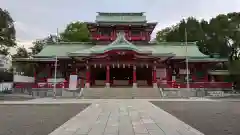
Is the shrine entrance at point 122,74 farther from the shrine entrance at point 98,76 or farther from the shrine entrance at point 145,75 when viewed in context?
the shrine entrance at point 98,76

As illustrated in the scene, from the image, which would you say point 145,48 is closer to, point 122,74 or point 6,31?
point 122,74

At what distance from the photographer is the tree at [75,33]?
5950 centimetres

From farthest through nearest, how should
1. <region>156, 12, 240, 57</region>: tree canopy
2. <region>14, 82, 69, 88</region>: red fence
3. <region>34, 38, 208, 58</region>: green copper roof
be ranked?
<region>156, 12, 240, 57</region>: tree canopy, <region>34, 38, 208, 58</region>: green copper roof, <region>14, 82, 69, 88</region>: red fence

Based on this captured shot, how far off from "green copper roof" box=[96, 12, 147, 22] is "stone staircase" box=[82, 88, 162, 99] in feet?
41.9

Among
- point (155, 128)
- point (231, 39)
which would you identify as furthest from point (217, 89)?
point (155, 128)

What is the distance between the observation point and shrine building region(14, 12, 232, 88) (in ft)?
101

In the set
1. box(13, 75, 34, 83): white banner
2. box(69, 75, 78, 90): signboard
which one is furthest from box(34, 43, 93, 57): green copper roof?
box(69, 75, 78, 90): signboard

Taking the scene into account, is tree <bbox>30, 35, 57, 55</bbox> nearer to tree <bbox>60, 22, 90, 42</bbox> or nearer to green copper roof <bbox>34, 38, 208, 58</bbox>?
tree <bbox>60, 22, 90, 42</bbox>

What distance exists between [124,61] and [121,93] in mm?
4431

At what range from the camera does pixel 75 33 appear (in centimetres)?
6028

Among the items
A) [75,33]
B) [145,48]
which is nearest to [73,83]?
[145,48]

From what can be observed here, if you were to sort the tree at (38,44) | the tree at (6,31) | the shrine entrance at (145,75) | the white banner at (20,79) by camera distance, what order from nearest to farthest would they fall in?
the white banner at (20,79), the shrine entrance at (145,75), the tree at (6,31), the tree at (38,44)

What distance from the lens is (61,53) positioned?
1426 inches

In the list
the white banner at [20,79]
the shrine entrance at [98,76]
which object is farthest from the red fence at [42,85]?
the shrine entrance at [98,76]
